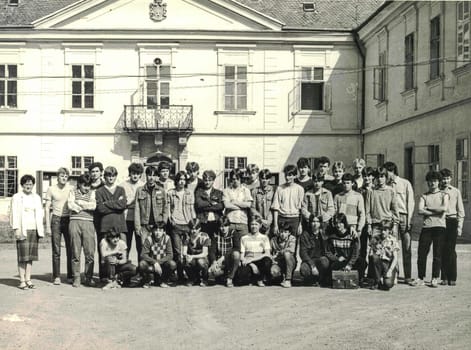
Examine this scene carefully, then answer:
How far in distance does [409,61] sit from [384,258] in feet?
42.1

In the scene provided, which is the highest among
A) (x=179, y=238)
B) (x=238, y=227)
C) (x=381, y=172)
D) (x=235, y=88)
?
(x=235, y=88)

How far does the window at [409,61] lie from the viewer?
20.9m

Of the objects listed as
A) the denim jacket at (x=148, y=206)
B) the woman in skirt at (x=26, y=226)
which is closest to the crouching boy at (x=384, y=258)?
the denim jacket at (x=148, y=206)

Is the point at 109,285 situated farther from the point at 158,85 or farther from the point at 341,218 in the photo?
the point at 158,85

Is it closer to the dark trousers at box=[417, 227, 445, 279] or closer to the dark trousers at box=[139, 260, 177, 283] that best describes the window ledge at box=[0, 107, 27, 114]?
the dark trousers at box=[139, 260, 177, 283]

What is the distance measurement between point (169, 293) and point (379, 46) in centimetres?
1727

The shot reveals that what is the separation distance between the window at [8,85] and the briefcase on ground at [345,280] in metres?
19.7

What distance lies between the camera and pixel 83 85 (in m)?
26.4

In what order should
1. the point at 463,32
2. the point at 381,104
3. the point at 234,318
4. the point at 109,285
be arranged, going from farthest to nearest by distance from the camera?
the point at 381,104, the point at 463,32, the point at 109,285, the point at 234,318

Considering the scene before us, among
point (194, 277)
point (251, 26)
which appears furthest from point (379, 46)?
point (194, 277)

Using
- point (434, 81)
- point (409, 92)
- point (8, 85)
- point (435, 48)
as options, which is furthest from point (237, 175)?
point (8, 85)

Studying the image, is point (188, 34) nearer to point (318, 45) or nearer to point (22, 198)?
point (318, 45)

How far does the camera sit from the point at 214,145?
87.5ft

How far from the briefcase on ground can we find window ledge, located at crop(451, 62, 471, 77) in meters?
8.96
